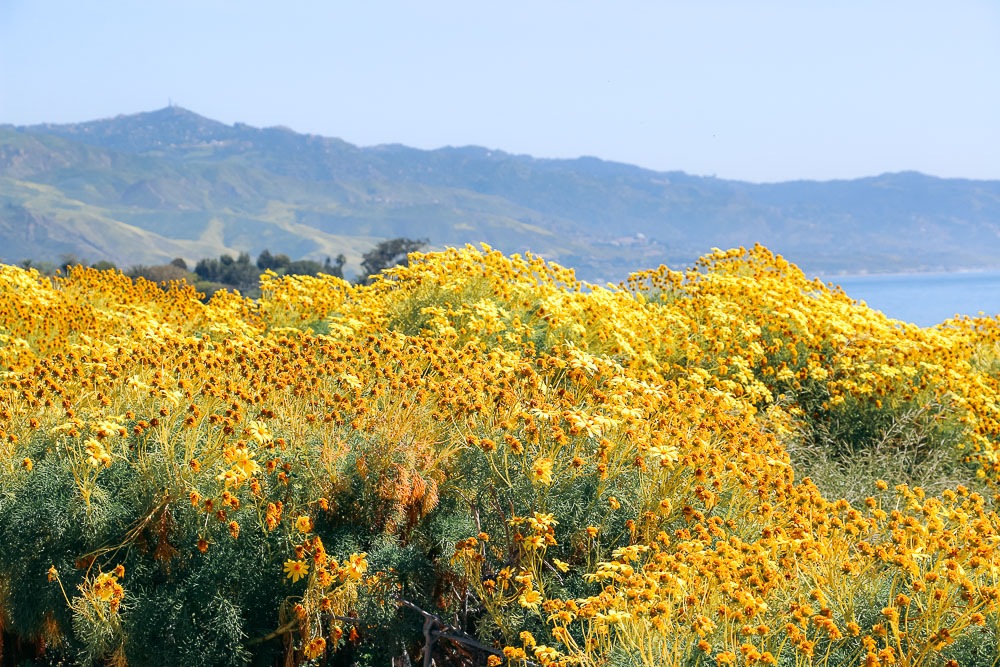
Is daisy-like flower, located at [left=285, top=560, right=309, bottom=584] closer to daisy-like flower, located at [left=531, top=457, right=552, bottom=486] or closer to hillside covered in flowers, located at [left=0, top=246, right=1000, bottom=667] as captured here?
hillside covered in flowers, located at [left=0, top=246, right=1000, bottom=667]

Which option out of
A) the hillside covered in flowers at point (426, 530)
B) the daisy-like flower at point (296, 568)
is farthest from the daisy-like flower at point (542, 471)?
the daisy-like flower at point (296, 568)

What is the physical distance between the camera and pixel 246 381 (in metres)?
4.45

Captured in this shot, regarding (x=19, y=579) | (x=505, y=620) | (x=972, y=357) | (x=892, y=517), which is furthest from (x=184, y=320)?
(x=972, y=357)

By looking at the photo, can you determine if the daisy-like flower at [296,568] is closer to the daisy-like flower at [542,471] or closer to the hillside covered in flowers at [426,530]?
the hillside covered in flowers at [426,530]

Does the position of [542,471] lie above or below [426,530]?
above

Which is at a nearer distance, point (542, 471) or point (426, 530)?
point (542, 471)

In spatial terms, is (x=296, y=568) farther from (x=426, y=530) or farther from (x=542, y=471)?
(x=542, y=471)

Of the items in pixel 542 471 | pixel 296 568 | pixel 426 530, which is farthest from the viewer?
pixel 426 530

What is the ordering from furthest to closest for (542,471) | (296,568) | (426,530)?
(426,530) → (542,471) → (296,568)

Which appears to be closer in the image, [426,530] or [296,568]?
[296,568]

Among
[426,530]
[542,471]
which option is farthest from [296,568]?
[542,471]

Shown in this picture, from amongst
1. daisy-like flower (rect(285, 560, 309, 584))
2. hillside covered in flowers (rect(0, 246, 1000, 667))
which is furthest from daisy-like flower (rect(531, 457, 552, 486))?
daisy-like flower (rect(285, 560, 309, 584))

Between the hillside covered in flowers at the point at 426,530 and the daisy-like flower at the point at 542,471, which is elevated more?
the daisy-like flower at the point at 542,471

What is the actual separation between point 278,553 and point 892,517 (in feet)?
8.79
